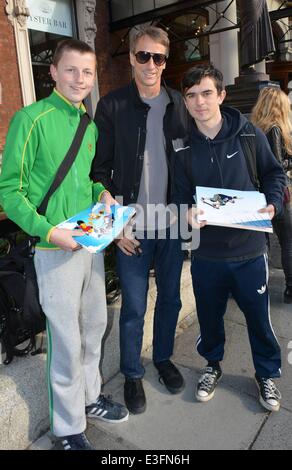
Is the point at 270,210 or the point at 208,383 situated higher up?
the point at 270,210

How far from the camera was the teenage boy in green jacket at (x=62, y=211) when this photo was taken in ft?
6.20

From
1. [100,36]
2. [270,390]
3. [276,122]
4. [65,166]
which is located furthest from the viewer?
[100,36]

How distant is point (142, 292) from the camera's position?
101 inches

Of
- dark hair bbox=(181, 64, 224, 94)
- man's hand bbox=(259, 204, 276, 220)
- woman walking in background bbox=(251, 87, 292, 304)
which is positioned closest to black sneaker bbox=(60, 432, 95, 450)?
man's hand bbox=(259, 204, 276, 220)

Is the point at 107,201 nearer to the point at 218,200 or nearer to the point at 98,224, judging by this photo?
the point at 98,224

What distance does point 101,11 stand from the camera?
1002cm

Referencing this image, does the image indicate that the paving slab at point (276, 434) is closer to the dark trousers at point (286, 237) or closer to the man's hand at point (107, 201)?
the man's hand at point (107, 201)

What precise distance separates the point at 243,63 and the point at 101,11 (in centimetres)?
598

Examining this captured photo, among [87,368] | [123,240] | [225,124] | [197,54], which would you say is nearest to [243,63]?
[225,124]

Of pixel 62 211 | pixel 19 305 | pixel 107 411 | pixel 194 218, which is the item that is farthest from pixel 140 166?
pixel 107 411

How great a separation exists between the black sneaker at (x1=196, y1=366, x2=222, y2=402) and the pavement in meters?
0.04

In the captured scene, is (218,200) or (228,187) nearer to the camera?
(218,200)

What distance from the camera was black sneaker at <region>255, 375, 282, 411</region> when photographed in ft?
8.16

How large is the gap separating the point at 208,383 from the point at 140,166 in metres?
1.55
